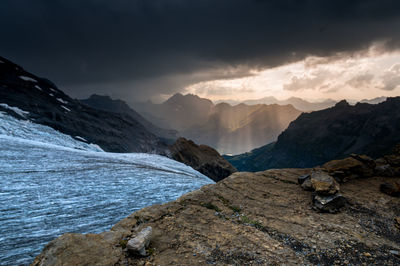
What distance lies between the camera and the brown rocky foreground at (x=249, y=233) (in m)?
6.38

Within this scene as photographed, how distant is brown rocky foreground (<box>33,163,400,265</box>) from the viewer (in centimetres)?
638

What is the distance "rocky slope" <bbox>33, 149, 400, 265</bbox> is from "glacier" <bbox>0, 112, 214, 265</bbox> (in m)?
4.84

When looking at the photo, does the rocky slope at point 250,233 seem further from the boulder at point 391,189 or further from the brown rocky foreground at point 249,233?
the boulder at point 391,189

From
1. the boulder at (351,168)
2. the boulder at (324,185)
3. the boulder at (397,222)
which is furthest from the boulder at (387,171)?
the boulder at (397,222)

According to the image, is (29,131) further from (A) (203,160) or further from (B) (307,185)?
(A) (203,160)

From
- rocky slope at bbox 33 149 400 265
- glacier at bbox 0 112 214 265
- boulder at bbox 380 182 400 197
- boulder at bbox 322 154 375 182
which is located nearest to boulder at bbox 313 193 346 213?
rocky slope at bbox 33 149 400 265

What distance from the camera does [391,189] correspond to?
481 inches

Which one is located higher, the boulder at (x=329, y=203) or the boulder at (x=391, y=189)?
the boulder at (x=391, y=189)

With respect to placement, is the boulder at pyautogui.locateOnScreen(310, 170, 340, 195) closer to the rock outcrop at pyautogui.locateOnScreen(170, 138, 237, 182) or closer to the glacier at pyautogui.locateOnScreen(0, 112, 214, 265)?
the glacier at pyautogui.locateOnScreen(0, 112, 214, 265)

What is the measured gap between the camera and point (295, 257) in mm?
6883

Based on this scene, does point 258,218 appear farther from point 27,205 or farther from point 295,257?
point 27,205

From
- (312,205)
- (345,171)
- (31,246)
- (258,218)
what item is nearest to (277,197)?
(312,205)

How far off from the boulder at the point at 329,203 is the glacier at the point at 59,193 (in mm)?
10849

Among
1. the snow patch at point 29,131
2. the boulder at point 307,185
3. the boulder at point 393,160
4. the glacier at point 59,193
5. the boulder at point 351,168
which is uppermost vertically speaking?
the snow patch at point 29,131
